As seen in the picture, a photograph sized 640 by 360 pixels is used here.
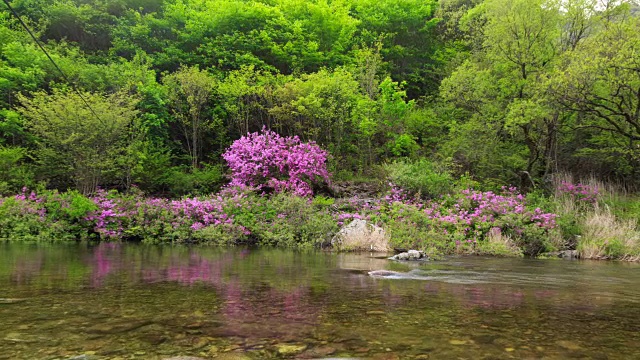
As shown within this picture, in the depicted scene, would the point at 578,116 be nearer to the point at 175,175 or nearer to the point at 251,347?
the point at 175,175

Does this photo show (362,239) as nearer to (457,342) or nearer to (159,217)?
(159,217)

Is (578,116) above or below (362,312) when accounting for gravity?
above

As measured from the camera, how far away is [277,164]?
15.6 meters

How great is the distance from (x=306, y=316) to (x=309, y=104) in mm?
14303

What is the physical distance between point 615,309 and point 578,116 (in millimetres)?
15789

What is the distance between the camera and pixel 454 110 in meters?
20.0

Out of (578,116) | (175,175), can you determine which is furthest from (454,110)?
(175,175)

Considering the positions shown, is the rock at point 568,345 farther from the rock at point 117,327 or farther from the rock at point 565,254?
the rock at point 565,254

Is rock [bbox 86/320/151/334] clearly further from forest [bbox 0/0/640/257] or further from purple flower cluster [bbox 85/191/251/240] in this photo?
forest [bbox 0/0/640/257]

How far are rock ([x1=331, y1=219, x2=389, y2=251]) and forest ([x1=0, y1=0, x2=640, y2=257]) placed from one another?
9.74 feet

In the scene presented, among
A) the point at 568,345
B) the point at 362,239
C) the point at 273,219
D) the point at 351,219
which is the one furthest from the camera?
the point at 351,219

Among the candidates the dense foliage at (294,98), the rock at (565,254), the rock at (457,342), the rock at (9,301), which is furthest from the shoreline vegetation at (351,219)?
the rock at (9,301)

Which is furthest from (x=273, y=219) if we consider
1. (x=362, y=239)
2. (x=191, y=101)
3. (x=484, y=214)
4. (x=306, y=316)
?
(x=306, y=316)

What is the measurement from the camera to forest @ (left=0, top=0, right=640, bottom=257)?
1477cm
